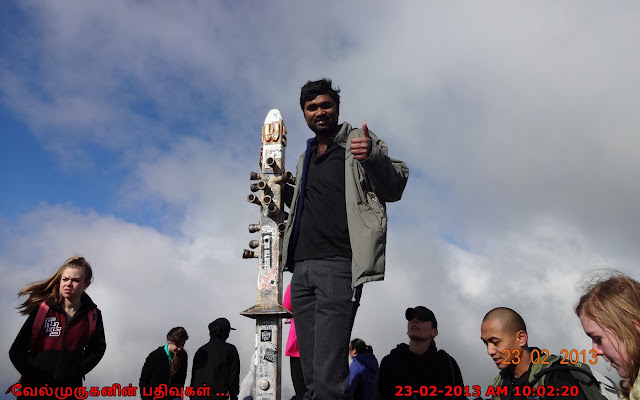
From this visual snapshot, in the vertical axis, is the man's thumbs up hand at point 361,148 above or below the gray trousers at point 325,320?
above

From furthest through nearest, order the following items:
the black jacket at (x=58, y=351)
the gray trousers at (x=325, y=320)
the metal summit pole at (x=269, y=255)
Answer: the metal summit pole at (x=269, y=255), the black jacket at (x=58, y=351), the gray trousers at (x=325, y=320)

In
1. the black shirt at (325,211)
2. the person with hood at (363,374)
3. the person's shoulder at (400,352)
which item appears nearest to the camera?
the black shirt at (325,211)

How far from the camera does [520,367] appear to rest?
3551mm

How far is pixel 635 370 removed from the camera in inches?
96.6

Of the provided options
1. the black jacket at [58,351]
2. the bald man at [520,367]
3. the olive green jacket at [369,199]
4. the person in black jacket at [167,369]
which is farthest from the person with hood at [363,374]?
the olive green jacket at [369,199]

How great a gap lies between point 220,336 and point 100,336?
8.14 ft

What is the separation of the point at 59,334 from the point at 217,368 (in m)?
2.64

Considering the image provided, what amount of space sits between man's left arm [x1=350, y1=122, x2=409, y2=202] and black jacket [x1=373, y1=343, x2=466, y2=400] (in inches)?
78.9

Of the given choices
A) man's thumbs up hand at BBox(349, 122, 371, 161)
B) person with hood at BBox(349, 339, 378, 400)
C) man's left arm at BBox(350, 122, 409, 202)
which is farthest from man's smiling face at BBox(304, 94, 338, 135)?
person with hood at BBox(349, 339, 378, 400)

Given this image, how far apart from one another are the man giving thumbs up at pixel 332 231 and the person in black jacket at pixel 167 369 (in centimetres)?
411

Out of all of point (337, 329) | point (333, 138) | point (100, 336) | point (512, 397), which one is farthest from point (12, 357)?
point (512, 397)

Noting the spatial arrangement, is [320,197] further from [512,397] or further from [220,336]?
[220,336]

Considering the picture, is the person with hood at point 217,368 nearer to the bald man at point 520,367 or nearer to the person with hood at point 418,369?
the person with hood at point 418,369

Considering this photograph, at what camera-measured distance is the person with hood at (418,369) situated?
173 inches
